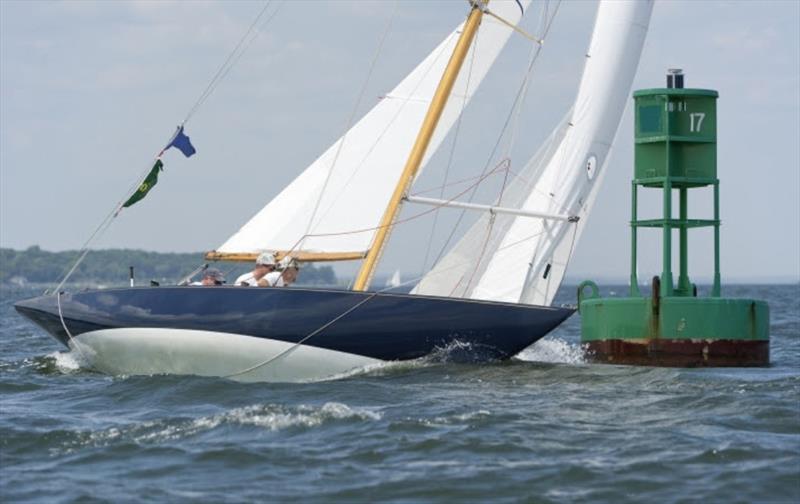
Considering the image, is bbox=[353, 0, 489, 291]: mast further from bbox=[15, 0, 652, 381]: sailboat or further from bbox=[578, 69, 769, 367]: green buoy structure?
bbox=[578, 69, 769, 367]: green buoy structure

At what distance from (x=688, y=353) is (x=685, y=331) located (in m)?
0.29

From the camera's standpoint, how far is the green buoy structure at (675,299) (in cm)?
2089

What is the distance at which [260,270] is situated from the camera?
67.5 ft

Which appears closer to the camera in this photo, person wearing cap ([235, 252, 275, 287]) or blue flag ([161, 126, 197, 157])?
person wearing cap ([235, 252, 275, 287])

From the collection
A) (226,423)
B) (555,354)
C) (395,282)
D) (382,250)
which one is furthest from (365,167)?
(395,282)

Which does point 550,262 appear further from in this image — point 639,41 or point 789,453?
point 789,453

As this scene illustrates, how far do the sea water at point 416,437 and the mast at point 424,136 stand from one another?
187cm

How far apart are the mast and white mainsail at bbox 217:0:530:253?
335 mm

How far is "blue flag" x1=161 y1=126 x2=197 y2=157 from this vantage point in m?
22.4

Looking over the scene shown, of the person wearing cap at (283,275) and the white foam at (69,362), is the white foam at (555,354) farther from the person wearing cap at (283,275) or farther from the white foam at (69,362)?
the white foam at (69,362)

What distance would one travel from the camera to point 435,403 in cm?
1677

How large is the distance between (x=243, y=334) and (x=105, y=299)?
2135mm

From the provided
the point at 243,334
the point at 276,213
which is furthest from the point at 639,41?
the point at 243,334

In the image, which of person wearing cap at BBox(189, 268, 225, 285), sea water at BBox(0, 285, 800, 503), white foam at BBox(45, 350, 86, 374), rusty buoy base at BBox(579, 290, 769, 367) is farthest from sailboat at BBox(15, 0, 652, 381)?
rusty buoy base at BBox(579, 290, 769, 367)
